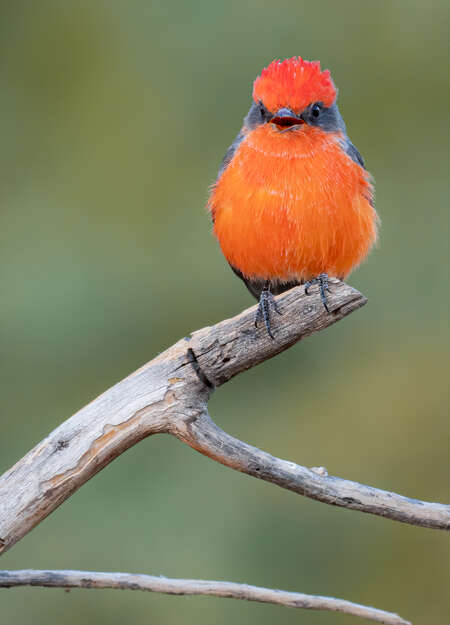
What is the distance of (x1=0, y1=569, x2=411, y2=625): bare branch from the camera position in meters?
2.49

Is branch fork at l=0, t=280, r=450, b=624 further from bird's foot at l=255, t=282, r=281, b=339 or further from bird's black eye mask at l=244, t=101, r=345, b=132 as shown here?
bird's black eye mask at l=244, t=101, r=345, b=132

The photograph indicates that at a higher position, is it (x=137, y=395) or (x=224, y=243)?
(x=224, y=243)

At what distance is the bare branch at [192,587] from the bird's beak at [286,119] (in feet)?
7.28

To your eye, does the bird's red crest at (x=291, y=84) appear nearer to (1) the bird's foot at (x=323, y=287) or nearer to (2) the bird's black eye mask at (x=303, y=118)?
(2) the bird's black eye mask at (x=303, y=118)

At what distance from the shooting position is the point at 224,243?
4.07 m

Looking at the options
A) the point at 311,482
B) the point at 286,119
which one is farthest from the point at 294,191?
the point at 311,482

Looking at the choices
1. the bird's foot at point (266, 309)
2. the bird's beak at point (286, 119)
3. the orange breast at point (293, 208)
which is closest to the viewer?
the bird's foot at point (266, 309)

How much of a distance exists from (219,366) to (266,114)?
4.98ft

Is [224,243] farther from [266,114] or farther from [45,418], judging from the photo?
[45,418]

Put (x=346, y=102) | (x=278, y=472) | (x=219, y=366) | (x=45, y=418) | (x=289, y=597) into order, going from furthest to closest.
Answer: (x=346, y=102), (x=45, y=418), (x=219, y=366), (x=278, y=472), (x=289, y=597)

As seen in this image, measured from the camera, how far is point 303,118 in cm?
398

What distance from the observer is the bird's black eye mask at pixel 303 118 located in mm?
3930

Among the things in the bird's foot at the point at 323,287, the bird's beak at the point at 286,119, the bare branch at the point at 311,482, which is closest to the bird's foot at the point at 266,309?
the bird's foot at the point at 323,287

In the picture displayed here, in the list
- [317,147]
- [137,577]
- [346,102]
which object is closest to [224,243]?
[317,147]
